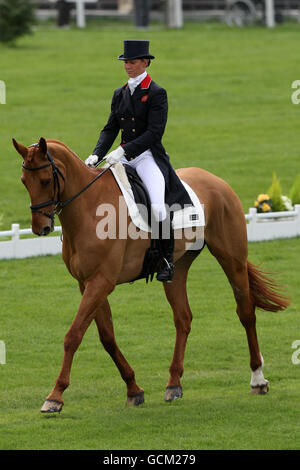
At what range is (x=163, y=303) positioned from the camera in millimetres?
14070

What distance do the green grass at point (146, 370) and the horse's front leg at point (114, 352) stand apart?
166mm

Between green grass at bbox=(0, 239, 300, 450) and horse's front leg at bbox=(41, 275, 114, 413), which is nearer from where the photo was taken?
green grass at bbox=(0, 239, 300, 450)

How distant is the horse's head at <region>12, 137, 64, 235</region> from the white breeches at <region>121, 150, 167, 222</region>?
1137mm

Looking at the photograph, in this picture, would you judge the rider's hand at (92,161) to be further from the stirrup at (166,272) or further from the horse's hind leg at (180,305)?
the horse's hind leg at (180,305)

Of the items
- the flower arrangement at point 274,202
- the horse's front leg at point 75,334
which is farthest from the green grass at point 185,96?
the horse's front leg at point 75,334

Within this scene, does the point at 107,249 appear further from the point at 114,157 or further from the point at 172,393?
the point at 172,393

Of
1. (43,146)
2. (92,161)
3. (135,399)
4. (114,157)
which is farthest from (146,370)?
(43,146)

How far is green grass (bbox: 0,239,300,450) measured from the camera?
334 inches

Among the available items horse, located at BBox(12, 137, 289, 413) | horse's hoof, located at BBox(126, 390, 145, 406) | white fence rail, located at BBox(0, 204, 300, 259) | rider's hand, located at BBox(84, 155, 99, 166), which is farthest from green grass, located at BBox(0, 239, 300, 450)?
rider's hand, located at BBox(84, 155, 99, 166)

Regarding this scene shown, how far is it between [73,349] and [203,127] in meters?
19.4

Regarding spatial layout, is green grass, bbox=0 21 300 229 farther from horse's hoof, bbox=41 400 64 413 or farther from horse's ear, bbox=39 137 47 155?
horse's ear, bbox=39 137 47 155

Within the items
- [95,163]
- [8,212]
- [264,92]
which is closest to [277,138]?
[264,92]

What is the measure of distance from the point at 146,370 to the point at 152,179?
8.04ft

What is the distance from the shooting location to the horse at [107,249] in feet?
28.3
